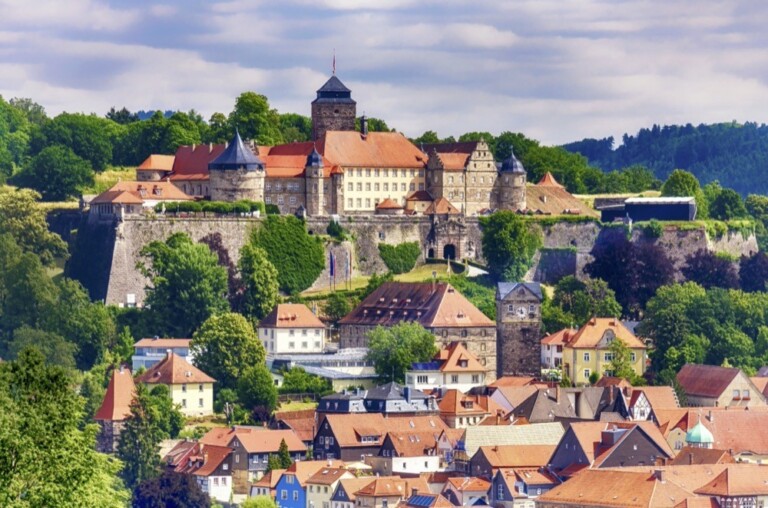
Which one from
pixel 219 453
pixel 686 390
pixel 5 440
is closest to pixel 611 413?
pixel 686 390

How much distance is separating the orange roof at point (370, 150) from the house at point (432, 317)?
1055 centimetres

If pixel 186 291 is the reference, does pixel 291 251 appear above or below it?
above

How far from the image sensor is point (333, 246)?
356ft

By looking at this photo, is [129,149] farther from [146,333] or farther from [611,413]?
[611,413]

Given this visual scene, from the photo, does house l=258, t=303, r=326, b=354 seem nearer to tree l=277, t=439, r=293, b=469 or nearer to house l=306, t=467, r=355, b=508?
tree l=277, t=439, r=293, b=469

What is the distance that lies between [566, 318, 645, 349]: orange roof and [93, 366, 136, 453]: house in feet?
64.5

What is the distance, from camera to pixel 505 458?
275 ft

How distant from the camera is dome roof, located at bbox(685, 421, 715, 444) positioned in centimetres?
8562

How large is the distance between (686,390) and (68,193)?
32.0 m

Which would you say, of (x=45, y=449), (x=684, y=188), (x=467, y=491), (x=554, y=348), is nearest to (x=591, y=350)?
(x=554, y=348)

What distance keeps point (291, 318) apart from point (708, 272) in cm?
2389

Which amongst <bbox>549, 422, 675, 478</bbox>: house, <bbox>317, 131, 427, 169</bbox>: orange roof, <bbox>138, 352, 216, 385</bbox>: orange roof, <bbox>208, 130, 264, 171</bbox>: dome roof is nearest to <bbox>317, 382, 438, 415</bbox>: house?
<bbox>138, 352, 216, 385</bbox>: orange roof

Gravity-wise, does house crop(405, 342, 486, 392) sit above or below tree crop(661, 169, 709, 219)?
below

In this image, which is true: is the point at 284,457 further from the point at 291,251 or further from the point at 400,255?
the point at 400,255
